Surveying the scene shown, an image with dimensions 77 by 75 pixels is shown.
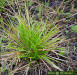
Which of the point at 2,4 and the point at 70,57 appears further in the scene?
the point at 2,4

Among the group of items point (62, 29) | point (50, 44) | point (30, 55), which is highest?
point (62, 29)

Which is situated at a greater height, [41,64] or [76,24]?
[76,24]

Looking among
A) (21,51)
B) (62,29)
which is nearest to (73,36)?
(62,29)

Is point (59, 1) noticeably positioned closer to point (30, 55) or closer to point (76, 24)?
point (76, 24)

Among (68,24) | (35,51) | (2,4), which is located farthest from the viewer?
(2,4)

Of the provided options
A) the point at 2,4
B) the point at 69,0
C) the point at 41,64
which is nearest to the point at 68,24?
the point at 69,0

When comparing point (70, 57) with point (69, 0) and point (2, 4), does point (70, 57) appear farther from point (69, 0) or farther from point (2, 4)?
point (2, 4)

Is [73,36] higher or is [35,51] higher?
[73,36]

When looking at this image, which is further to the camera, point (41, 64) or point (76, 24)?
point (76, 24)

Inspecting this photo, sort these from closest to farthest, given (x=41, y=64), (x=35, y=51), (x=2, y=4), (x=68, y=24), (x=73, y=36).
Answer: (x=35, y=51) → (x=41, y=64) → (x=73, y=36) → (x=68, y=24) → (x=2, y=4)
